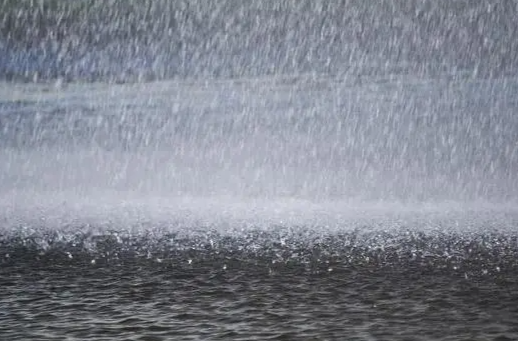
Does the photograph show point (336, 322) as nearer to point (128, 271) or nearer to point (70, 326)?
point (70, 326)

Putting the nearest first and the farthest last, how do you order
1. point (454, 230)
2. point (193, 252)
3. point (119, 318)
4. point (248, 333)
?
point (248, 333) < point (119, 318) < point (193, 252) < point (454, 230)

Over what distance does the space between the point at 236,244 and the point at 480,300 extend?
19744 mm

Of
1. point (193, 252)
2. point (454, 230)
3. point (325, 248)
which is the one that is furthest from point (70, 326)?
point (454, 230)

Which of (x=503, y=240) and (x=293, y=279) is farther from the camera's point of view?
(x=503, y=240)

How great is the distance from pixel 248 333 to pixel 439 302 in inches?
291

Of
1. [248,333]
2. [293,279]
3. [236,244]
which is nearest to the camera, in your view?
[248,333]

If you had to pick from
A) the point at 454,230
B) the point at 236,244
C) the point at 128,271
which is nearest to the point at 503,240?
the point at 454,230

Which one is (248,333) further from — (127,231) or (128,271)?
(127,231)

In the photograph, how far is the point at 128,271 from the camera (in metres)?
32.4

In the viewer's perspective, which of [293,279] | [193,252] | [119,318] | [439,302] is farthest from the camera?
[193,252]

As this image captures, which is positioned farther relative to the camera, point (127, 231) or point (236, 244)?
point (127, 231)

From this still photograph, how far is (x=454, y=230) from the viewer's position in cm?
5225

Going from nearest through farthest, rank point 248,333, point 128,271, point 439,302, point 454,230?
point 248,333 < point 439,302 < point 128,271 < point 454,230

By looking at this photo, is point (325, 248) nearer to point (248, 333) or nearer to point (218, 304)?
point (218, 304)
